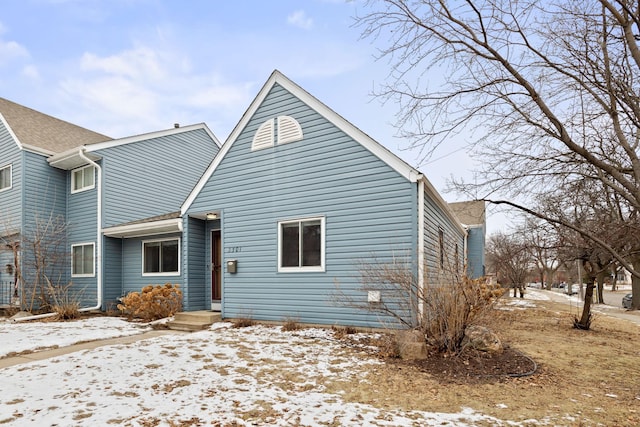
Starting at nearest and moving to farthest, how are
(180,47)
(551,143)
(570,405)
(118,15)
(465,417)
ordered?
(465,417), (570,405), (551,143), (118,15), (180,47)

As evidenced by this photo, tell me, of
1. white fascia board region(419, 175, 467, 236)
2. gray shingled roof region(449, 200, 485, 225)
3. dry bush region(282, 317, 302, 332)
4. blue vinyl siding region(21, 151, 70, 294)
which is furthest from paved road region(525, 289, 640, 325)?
blue vinyl siding region(21, 151, 70, 294)

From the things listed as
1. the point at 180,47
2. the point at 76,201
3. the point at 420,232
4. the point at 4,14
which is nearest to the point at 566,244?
the point at 420,232

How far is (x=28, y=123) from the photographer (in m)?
15.0

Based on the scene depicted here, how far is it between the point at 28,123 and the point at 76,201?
13.0 ft

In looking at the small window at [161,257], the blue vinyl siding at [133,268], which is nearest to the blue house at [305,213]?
the small window at [161,257]

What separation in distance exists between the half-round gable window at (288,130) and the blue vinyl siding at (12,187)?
1006 cm

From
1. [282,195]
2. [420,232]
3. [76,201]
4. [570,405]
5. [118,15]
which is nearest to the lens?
[570,405]

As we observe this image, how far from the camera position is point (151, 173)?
48.8 feet

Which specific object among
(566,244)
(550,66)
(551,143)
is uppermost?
(550,66)

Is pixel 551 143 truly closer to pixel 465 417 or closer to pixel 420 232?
pixel 420 232

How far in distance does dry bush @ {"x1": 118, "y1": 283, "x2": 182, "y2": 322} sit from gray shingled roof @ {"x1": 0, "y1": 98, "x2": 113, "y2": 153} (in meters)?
7.34

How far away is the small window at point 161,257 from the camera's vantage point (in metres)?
12.1

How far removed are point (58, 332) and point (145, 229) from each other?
13.4 ft

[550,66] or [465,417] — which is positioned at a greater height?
[550,66]
